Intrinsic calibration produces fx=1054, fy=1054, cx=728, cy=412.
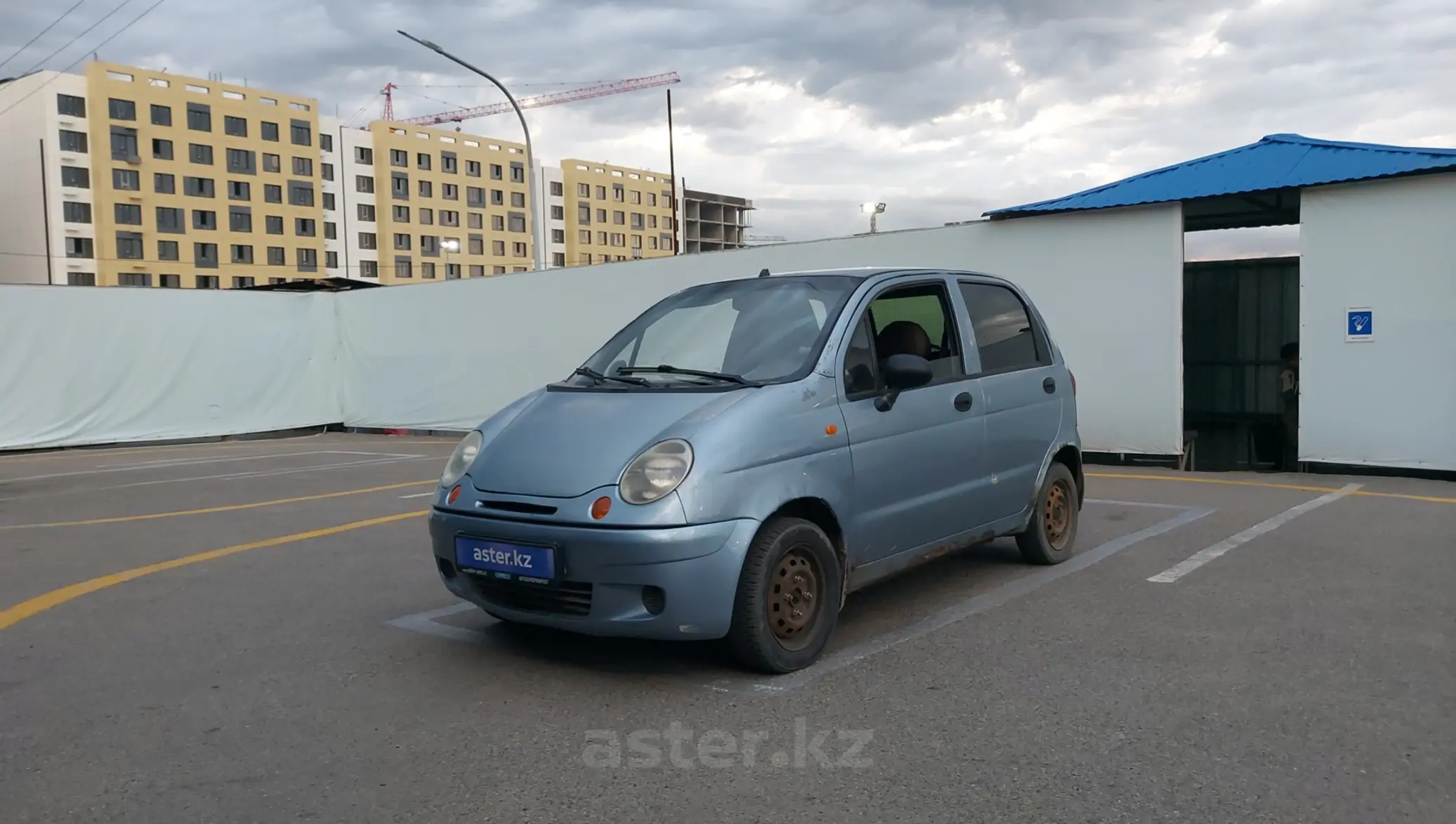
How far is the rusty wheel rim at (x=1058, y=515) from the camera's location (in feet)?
21.0

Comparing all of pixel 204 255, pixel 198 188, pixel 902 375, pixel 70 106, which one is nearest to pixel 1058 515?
pixel 902 375

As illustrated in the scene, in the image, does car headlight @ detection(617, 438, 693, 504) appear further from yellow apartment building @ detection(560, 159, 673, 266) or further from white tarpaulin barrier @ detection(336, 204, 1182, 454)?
yellow apartment building @ detection(560, 159, 673, 266)

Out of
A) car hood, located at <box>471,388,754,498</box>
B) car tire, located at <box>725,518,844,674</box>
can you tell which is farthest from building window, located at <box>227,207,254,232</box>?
car tire, located at <box>725,518,844,674</box>

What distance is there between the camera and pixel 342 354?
1998cm

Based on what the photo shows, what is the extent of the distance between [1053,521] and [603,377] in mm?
3012

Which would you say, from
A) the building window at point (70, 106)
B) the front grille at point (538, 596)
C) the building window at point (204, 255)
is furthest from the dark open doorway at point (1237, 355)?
the building window at point (70, 106)

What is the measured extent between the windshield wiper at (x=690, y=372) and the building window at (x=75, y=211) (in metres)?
78.8

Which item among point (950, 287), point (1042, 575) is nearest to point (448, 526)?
point (950, 287)

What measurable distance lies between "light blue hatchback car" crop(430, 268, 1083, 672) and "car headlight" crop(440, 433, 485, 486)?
0.01 meters

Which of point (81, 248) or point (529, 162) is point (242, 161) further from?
point (529, 162)

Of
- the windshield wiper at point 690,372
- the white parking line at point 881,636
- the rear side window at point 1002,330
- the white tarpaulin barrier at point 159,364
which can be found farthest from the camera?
the white tarpaulin barrier at point 159,364

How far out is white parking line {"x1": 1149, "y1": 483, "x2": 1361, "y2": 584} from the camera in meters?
6.11

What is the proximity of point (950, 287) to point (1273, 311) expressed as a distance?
32.1ft

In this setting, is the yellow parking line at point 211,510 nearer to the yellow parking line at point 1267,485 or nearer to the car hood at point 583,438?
the car hood at point 583,438
